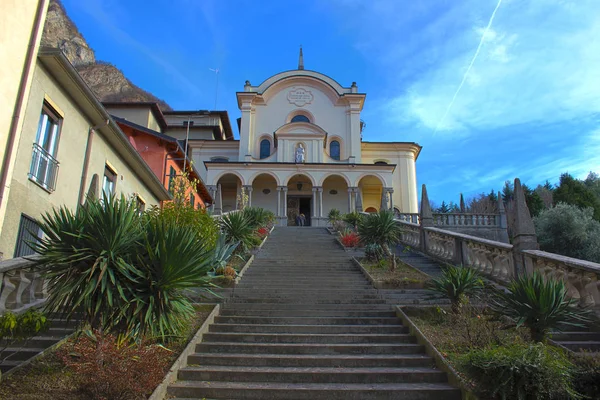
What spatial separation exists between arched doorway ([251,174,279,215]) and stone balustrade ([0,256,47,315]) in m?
29.8

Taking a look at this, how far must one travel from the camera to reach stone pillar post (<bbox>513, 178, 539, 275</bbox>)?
8.95m

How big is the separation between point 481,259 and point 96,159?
1164cm

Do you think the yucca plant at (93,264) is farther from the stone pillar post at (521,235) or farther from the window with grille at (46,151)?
the stone pillar post at (521,235)

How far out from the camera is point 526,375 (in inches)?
174

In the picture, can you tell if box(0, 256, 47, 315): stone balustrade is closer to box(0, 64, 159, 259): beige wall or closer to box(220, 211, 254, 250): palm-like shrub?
box(0, 64, 159, 259): beige wall

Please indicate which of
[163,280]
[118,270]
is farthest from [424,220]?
[118,270]

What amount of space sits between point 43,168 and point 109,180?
4051 millimetres

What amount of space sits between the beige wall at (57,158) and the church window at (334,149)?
2679 cm

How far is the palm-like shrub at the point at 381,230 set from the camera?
13477mm

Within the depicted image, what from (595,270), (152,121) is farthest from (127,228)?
(152,121)

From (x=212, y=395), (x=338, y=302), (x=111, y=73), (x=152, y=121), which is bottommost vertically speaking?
(x=212, y=395)

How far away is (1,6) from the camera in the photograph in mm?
8438

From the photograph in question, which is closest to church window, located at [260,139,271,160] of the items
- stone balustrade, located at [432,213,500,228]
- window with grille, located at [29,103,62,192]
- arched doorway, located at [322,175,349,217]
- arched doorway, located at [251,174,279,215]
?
arched doorway, located at [251,174,279,215]

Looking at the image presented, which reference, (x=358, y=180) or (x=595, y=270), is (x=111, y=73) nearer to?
(x=358, y=180)
